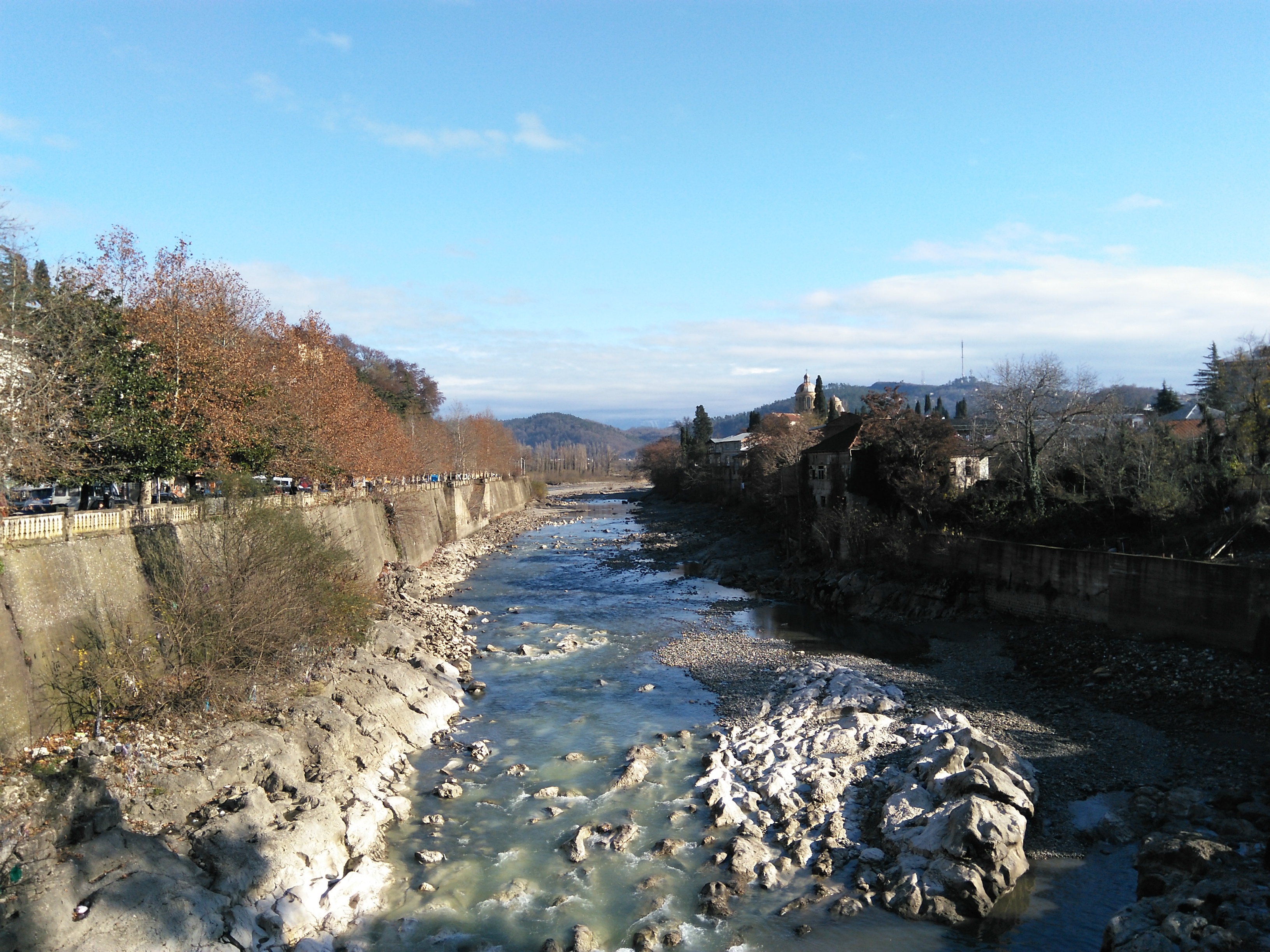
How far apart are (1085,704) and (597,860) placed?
13.9 m

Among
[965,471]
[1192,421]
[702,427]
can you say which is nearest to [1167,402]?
[1192,421]

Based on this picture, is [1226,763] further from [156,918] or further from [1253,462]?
[156,918]

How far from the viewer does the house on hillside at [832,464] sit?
38.0 metres

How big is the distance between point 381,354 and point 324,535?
8244 cm

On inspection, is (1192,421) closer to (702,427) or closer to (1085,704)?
(1085,704)

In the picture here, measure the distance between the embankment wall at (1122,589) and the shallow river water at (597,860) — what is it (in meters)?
11.2

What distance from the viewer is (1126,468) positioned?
28656mm

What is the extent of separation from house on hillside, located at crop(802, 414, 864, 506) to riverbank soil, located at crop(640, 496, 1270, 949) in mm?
5863

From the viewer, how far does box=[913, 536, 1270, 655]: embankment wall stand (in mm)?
19406

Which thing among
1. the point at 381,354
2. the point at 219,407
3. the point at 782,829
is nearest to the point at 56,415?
the point at 219,407

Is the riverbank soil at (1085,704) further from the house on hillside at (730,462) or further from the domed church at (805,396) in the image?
the domed church at (805,396)

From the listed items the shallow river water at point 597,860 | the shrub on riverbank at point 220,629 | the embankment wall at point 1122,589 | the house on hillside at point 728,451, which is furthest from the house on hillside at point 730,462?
the shrub on riverbank at point 220,629

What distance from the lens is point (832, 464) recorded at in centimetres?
3903

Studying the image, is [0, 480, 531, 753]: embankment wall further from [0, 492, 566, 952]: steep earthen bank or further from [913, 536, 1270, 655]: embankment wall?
[913, 536, 1270, 655]: embankment wall
